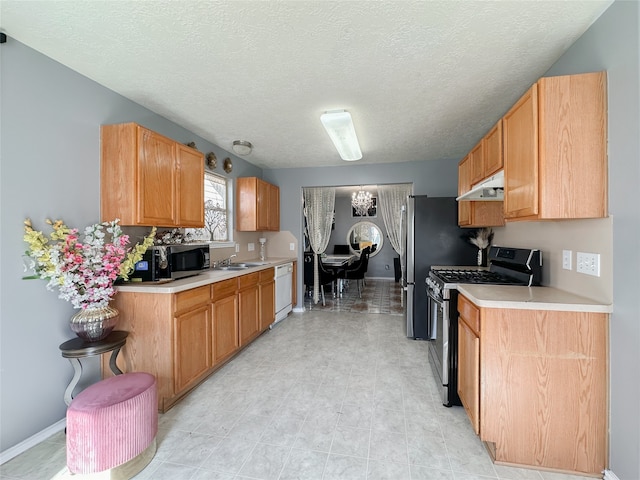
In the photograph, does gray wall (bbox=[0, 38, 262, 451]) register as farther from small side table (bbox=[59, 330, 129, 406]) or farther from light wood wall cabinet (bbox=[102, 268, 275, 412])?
light wood wall cabinet (bbox=[102, 268, 275, 412])

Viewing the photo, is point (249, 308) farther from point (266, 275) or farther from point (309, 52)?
point (309, 52)

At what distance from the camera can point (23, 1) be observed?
1354mm

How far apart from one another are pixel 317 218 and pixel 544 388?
4219 mm

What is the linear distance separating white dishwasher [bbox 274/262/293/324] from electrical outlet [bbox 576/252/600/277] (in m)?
3.15

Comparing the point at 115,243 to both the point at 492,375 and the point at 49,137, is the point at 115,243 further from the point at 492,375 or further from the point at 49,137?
the point at 492,375

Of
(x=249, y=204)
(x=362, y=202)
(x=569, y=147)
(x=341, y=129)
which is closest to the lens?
(x=569, y=147)

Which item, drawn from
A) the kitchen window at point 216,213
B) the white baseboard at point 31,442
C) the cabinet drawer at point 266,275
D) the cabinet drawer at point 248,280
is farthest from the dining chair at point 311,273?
the white baseboard at point 31,442

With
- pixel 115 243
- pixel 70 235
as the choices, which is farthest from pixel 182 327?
pixel 70 235

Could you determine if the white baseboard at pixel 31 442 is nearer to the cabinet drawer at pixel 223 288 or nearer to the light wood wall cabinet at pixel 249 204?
the cabinet drawer at pixel 223 288

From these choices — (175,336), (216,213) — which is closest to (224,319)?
(175,336)

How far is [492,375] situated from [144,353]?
7.58ft

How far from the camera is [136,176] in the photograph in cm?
207

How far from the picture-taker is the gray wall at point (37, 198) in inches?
62.5

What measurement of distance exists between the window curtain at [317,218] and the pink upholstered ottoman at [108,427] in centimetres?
385
